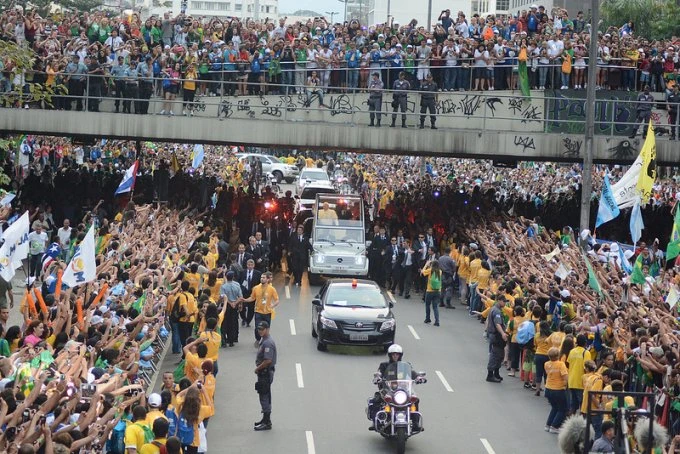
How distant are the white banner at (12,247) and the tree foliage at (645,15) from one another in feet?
160

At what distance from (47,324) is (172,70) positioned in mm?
19975

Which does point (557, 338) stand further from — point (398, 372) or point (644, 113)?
point (644, 113)

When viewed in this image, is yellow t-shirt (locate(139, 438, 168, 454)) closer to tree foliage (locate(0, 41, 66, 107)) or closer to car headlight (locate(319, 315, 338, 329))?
car headlight (locate(319, 315, 338, 329))

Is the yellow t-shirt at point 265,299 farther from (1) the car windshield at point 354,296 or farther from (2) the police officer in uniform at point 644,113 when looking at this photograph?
(2) the police officer in uniform at point 644,113

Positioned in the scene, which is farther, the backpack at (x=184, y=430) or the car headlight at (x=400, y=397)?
the car headlight at (x=400, y=397)

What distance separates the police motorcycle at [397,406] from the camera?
55.7 ft

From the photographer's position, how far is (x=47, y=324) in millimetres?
16422

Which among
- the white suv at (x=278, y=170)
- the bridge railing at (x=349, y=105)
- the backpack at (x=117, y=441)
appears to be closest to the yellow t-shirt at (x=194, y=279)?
the backpack at (x=117, y=441)

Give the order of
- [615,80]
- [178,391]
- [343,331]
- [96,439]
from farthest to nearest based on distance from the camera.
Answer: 1. [615,80]
2. [343,331]
3. [178,391]
4. [96,439]

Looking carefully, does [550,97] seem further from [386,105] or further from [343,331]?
[343,331]

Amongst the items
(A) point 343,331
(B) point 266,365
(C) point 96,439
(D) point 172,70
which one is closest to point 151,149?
(D) point 172,70

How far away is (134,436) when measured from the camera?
13.4 metres

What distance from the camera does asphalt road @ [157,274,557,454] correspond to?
58.3 feet

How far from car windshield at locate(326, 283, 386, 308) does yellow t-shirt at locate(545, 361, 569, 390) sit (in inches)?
252
